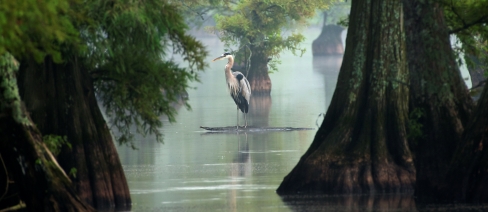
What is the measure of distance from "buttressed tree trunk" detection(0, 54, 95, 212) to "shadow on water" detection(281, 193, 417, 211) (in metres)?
3.82

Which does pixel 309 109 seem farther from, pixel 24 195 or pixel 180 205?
pixel 24 195

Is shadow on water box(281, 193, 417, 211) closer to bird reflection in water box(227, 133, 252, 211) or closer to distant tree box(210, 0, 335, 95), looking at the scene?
bird reflection in water box(227, 133, 252, 211)

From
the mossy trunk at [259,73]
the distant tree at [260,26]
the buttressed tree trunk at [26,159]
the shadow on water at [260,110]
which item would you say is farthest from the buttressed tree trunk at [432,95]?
the mossy trunk at [259,73]

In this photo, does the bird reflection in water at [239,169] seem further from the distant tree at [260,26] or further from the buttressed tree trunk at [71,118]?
the distant tree at [260,26]

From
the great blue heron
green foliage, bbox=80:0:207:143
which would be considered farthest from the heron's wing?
green foliage, bbox=80:0:207:143

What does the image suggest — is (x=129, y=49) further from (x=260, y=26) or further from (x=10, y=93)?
(x=260, y=26)

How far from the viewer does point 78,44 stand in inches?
592

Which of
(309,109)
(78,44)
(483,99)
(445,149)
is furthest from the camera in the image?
(309,109)

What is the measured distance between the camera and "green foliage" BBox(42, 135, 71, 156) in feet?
51.6

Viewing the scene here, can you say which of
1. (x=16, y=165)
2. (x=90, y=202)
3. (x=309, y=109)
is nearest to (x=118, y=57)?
(x=90, y=202)

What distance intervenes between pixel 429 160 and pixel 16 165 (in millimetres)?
6334

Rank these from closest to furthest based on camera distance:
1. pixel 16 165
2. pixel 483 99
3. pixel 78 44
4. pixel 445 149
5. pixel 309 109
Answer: pixel 16 165
pixel 78 44
pixel 483 99
pixel 445 149
pixel 309 109

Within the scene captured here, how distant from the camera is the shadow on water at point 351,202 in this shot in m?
16.4

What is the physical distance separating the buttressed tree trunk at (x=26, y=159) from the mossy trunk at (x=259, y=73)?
124 ft
